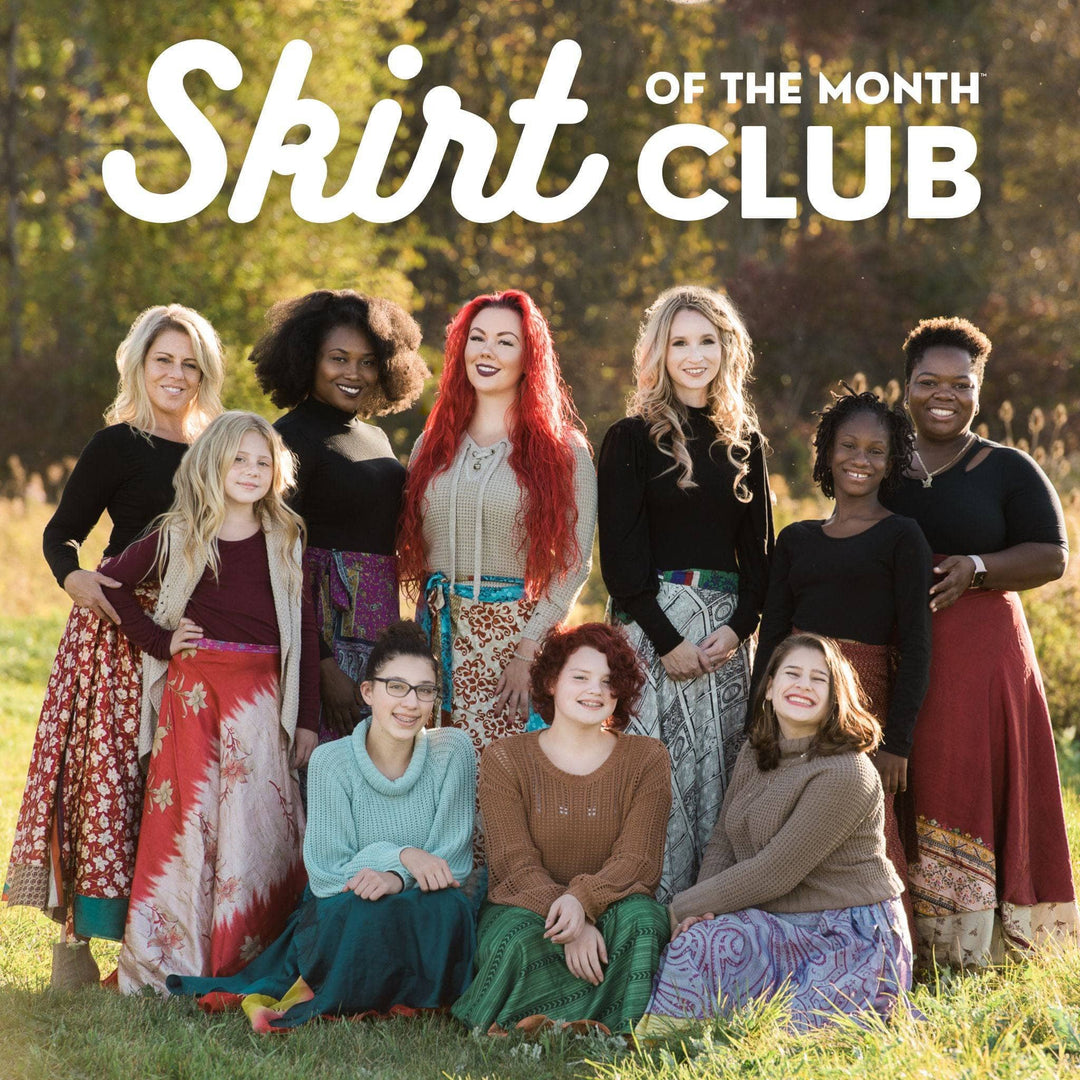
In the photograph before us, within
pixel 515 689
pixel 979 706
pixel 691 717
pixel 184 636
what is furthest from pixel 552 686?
pixel 979 706

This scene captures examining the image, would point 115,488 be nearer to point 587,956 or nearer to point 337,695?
point 337,695

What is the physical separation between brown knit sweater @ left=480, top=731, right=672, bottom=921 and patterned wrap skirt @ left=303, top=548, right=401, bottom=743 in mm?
670

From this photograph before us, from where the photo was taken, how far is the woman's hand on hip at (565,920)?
12.9 ft

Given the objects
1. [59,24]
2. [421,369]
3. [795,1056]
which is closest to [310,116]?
[59,24]

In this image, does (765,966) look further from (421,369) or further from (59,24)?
(59,24)

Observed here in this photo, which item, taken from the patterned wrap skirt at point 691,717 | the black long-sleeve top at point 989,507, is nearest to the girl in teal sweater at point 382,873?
the patterned wrap skirt at point 691,717

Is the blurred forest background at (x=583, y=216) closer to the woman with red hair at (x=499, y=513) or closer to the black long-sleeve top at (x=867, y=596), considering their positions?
the woman with red hair at (x=499, y=513)

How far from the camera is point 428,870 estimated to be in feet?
13.6

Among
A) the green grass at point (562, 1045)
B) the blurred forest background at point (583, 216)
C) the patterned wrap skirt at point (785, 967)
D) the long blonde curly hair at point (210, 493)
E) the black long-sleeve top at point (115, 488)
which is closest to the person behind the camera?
the green grass at point (562, 1045)

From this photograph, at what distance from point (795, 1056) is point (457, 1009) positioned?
1.00 m

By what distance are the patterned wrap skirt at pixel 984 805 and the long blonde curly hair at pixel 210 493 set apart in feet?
6.45

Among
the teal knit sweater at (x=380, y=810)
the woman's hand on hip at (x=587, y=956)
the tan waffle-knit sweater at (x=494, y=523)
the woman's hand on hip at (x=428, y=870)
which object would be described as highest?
the tan waffle-knit sweater at (x=494, y=523)

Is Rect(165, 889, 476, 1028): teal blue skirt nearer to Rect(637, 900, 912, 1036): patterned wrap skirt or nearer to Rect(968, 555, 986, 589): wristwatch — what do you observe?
Rect(637, 900, 912, 1036): patterned wrap skirt

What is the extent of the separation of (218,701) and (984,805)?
7.50 feet
